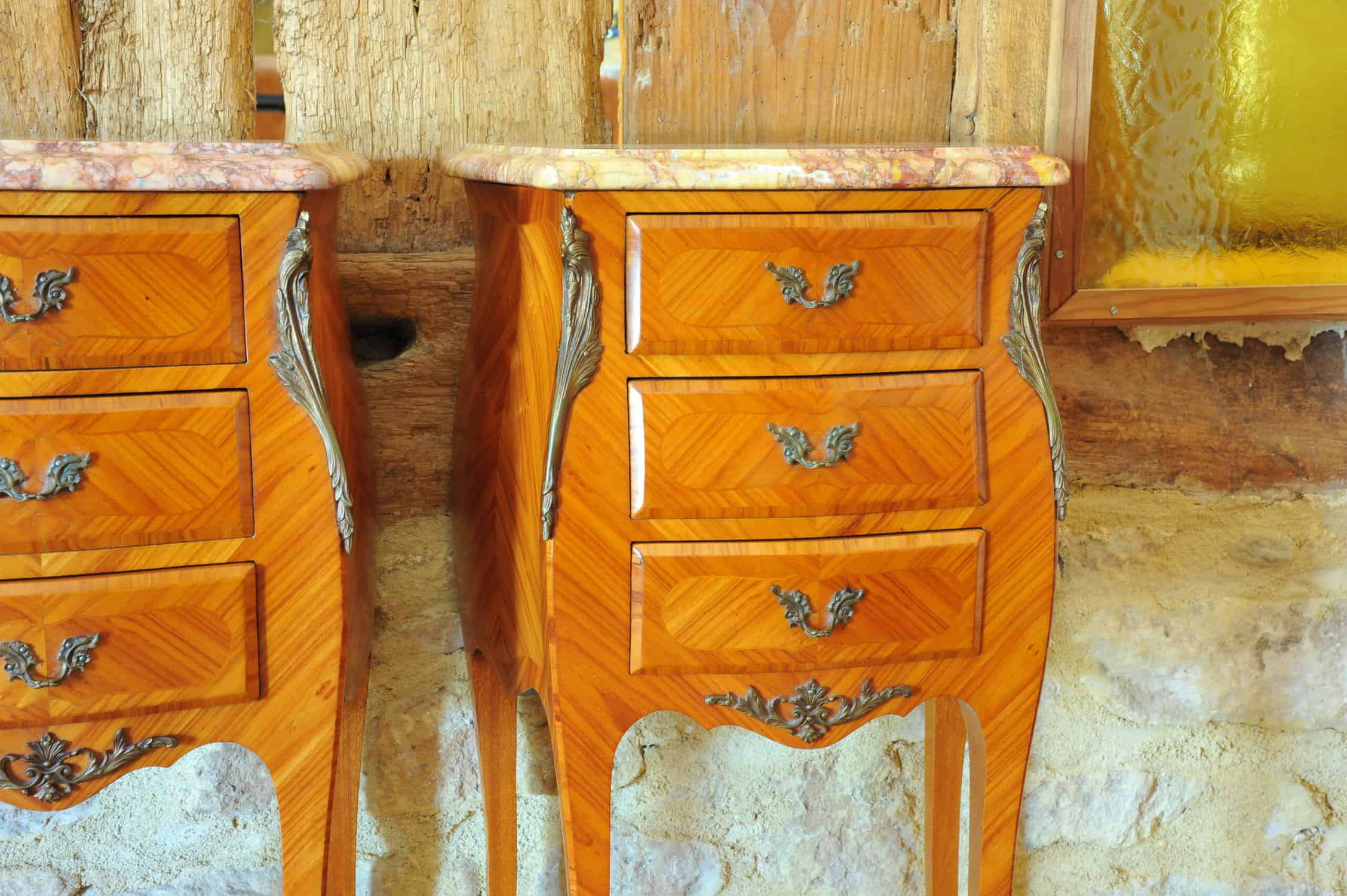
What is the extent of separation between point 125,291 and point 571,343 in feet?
1.18

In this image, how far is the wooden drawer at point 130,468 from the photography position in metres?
0.94

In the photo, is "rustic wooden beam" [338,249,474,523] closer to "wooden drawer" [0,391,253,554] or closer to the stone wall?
the stone wall

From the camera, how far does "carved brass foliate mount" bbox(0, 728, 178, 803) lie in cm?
98

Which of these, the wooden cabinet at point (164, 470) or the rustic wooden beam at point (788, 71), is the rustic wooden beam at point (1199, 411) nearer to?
the rustic wooden beam at point (788, 71)

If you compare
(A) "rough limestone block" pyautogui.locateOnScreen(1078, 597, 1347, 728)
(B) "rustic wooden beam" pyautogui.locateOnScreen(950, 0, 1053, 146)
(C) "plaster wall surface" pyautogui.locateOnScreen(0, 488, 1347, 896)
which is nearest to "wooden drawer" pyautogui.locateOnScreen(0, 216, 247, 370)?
(C) "plaster wall surface" pyautogui.locateOnScreen(0, 488, 1347, 896)

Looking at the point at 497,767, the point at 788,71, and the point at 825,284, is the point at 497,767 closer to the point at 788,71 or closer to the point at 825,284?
the point at 825,284

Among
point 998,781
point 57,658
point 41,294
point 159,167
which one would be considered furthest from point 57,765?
point 998,781

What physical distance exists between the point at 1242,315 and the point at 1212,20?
37 centimetres

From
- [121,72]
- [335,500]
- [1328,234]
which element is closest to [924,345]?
[335,500]

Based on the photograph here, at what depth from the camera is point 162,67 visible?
130 centimetres

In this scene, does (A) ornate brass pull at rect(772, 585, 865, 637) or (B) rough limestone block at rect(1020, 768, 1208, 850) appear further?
(B) rough limestone block at rect(1020, 768, 1208, 850)

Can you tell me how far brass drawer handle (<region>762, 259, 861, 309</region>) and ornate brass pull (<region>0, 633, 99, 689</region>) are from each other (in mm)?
649

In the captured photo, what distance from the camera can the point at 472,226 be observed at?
4.45 feet

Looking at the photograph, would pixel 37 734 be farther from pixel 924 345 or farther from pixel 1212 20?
pixel 1212 20
